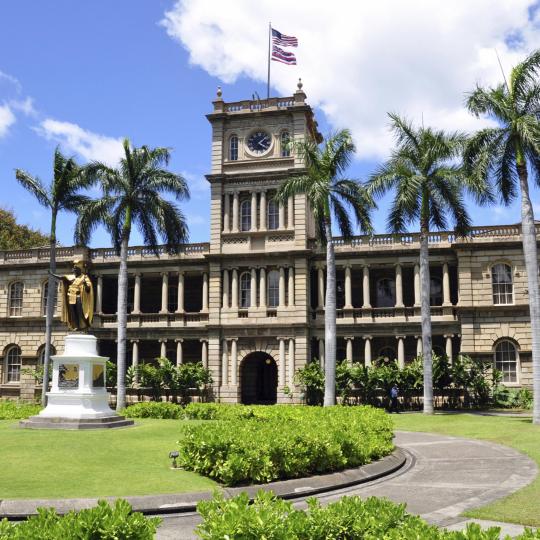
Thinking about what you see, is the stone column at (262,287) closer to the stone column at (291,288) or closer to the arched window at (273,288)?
the arched window at (273,288)

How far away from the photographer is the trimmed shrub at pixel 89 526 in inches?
222

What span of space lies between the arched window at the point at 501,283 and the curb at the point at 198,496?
23641mm

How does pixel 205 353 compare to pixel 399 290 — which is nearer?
pixel 399 290

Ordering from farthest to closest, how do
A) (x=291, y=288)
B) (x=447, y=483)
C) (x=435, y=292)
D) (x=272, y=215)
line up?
(x=272, y=215), (x=435, y=292), (x=291, y=288), (x=447, y=483)

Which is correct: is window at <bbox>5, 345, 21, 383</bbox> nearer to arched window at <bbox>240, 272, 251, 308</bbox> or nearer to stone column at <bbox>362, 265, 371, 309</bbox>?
arched window at <bbox>240, 272, 251, 308</bbox>

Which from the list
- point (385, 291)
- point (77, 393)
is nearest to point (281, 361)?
point (385, 291)

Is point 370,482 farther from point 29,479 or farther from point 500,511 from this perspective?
point 29,479

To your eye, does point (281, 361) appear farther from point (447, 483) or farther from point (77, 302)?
point (447, 483)

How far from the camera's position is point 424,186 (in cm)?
2902

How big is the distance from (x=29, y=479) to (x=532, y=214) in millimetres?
20755

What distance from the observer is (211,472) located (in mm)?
11125

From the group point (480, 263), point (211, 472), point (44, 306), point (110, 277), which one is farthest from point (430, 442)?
point (44, 306)

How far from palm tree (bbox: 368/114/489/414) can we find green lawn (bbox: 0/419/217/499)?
49.7 ft

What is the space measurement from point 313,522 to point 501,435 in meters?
15.5
